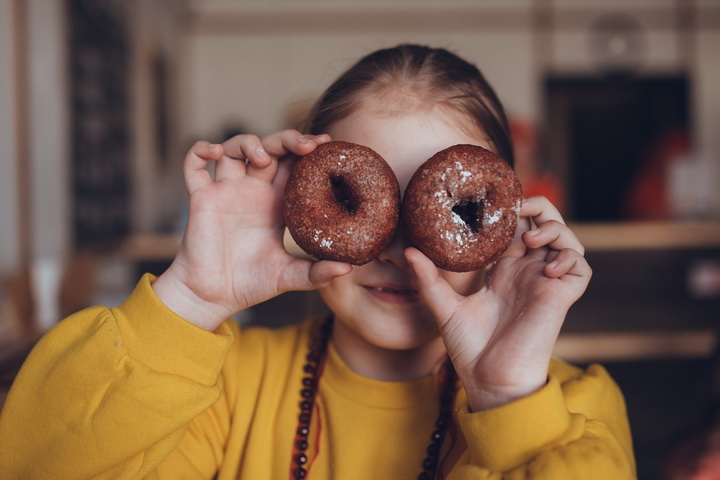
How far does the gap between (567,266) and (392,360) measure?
1.30ft

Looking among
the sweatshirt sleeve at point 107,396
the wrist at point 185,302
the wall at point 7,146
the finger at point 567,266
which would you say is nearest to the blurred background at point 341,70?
the wall at point 7,146

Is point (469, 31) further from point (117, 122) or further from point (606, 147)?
point (117, 122)

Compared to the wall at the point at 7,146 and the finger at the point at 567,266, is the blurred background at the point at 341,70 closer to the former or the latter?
the wall at the point at 7,146

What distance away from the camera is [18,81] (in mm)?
2977

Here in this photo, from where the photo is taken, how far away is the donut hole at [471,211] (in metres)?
0.96

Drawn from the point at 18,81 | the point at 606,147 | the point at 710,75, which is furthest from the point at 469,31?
the point at 18,81

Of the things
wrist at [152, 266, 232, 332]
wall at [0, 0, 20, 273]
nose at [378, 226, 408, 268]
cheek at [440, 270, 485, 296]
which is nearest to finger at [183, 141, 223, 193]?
wrist at [152, 266, 232, 332]

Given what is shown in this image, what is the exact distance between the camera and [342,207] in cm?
99

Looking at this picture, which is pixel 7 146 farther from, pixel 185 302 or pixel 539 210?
pixel 539 210

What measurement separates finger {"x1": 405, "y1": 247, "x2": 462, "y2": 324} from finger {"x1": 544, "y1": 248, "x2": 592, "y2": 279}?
156 mm

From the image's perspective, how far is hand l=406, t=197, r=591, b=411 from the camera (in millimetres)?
938

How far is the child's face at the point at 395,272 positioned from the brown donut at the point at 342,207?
0.28 feet

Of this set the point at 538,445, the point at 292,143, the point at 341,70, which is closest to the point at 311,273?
the point at 292,143

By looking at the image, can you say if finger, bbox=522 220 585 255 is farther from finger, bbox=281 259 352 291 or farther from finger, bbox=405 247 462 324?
finger, bbox=281 259 352 291
